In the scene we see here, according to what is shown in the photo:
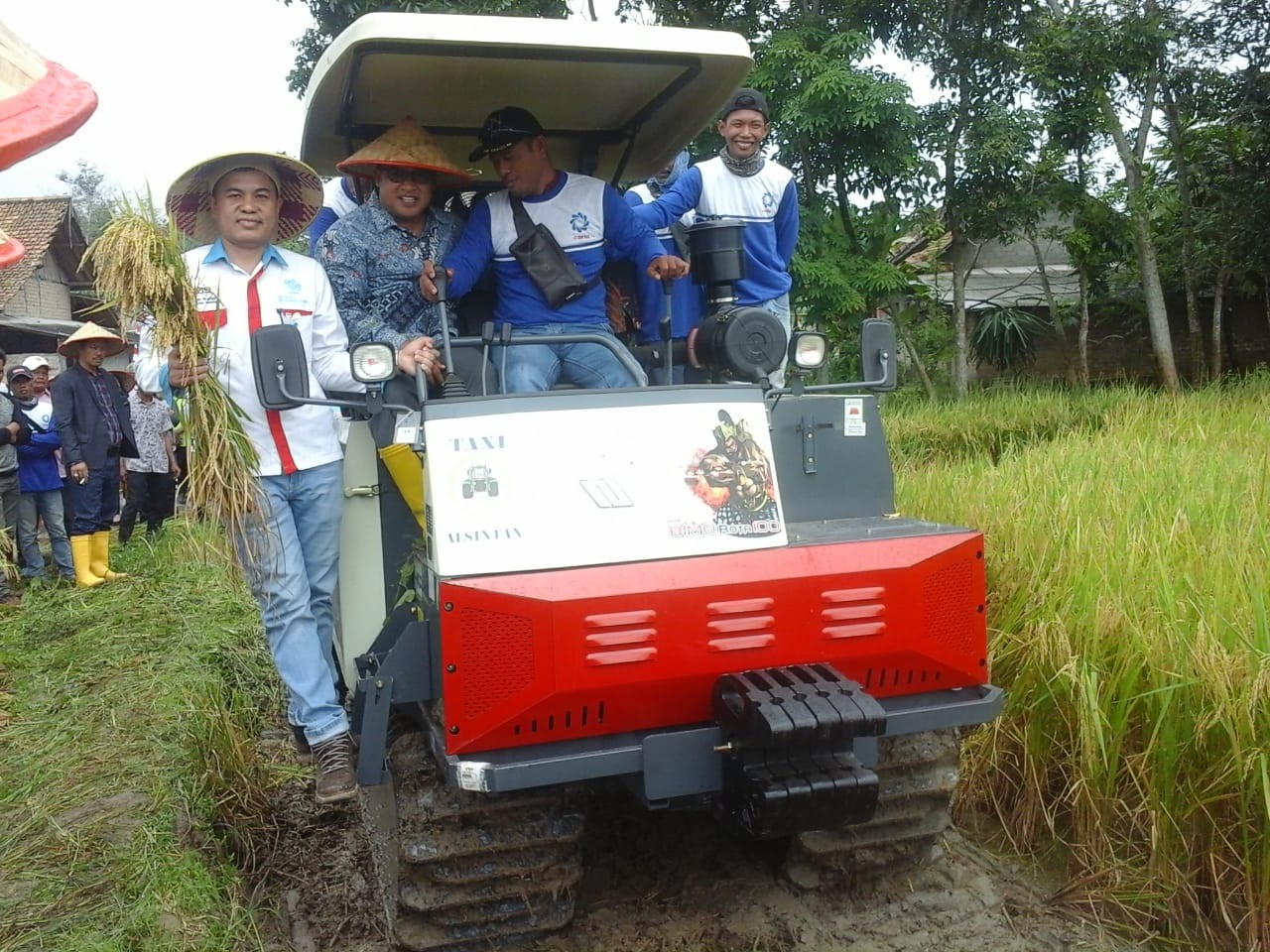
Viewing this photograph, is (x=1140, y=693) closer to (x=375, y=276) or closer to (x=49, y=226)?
(x=375, y=276)

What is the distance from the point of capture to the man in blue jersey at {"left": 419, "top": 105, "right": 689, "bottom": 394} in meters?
3.96

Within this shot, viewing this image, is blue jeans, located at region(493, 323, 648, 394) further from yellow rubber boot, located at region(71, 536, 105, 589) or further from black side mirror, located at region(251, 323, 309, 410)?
yellow rubber boot, located at region(71, 536, 105, 589)

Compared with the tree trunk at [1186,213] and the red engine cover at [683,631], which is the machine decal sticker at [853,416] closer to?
the red engine cover at [683,631]

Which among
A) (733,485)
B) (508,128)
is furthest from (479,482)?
(508,128)

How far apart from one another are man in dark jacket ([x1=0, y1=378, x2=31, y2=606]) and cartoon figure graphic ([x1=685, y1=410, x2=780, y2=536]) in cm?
654

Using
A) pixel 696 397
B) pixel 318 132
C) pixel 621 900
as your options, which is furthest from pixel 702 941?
pixel 318 132

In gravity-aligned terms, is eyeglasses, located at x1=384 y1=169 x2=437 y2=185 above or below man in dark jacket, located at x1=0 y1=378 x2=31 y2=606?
above

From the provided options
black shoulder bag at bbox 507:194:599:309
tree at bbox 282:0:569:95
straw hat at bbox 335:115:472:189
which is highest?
tree at bbox 282:0:569:95

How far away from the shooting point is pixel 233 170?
3.77 meters

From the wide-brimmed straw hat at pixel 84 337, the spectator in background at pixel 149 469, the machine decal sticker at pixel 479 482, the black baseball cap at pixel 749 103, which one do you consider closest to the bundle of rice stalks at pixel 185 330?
the machine decal sticker at pixel 479 482

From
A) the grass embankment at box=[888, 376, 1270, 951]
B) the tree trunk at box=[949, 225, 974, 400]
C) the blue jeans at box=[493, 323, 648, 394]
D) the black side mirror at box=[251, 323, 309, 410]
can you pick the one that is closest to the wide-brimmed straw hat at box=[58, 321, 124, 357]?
the blue jeans at box=[493, 323, 648, 394]

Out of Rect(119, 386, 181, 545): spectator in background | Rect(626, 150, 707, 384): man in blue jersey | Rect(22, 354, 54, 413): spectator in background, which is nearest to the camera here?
Rect(626, 150, 707, 384): man in blue jersey

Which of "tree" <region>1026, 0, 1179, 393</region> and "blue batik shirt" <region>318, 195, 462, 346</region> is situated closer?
"blue batik shirt" <region>318, 195, 462, 346</region>

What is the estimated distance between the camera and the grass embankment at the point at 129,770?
11.0ft
